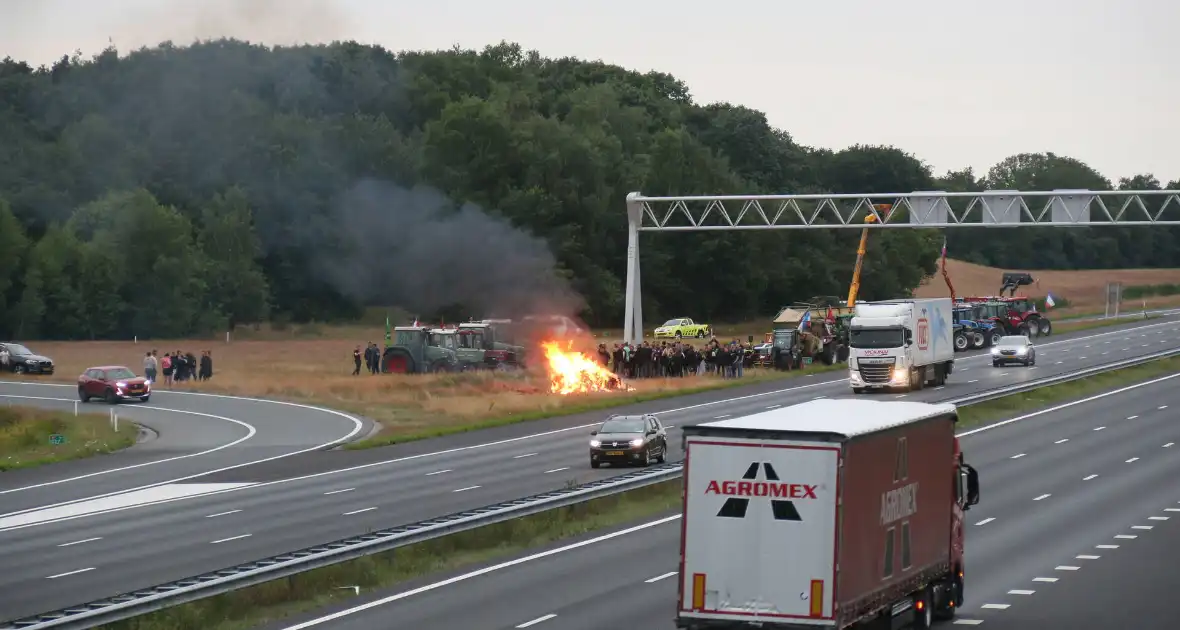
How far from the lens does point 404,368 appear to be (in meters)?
69.6

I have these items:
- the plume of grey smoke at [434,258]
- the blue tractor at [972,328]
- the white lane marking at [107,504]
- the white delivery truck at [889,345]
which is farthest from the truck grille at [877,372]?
the plume of grey smoke at [434,258]

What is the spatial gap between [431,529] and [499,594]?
2.79 meters

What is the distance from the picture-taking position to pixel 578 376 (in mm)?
65750

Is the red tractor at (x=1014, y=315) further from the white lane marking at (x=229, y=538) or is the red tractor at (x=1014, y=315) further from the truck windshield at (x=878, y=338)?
the white lane marking at (x=229, y=538)

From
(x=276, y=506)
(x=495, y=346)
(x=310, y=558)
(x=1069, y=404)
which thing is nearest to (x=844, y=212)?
(x=495, y=346)

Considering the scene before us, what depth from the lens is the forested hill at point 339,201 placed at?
92125 mm

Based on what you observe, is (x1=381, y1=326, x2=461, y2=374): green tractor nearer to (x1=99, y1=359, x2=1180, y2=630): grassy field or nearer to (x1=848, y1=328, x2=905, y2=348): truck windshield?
(x1=848, y1=328, x2=905, y2=348): truck windshield

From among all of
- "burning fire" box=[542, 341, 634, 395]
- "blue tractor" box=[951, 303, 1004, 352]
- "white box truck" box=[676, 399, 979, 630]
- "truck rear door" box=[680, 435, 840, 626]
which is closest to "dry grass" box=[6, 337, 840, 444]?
"burning fire" box=[542, 341, 634, 395]

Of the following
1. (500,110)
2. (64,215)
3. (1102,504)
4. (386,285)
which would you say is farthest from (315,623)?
(64,215)

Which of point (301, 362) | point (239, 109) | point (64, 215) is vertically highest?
point (239, 109)

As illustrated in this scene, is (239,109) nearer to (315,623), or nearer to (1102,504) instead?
(1102,504)

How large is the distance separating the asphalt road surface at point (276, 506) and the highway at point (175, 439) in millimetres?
1665

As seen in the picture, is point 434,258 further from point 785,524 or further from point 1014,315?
point 785,524

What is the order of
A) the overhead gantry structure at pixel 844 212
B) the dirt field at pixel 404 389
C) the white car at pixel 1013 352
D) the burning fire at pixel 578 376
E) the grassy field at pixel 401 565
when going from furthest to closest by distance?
the overhead gantry structure at pixel 844 212 → the white car at pixel 1013 352 → the burning fire at pixel 578 376 → the dirt field at pixel 404 389 → the grassy field at pixel 401 565
